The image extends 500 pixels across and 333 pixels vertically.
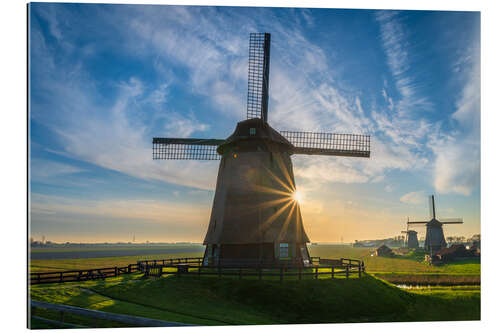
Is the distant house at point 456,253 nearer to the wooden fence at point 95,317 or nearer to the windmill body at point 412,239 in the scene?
the windmill body at point 412,239

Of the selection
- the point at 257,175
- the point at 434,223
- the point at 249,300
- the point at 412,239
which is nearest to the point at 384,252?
the point at 412,239

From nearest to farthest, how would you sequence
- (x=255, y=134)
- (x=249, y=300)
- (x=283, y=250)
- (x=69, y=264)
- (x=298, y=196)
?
(x=249, y=300), (x=283, y=250), (x=255, y=134), (x=298, y=196), (x=69, y=264)

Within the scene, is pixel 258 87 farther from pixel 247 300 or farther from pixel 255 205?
pixel 247 300

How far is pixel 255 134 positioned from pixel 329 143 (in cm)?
439

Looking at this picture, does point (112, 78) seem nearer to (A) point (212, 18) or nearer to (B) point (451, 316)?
(A) point (212, 18)

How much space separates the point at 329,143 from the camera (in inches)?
790

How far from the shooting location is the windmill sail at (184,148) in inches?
790

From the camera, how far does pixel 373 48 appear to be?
14.8 metres

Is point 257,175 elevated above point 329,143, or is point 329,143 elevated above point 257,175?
point 329,143

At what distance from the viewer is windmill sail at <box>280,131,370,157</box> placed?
65.1ft

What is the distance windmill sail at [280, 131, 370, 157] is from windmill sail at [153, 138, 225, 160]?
4122 mm

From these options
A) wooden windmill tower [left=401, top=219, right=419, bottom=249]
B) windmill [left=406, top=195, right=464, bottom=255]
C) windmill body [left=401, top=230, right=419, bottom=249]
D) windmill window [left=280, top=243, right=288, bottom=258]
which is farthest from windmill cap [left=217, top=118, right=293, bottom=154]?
windmill body [left=401, top=230, right=419, bottom=249]

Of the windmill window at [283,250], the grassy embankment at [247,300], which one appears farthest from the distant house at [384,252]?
the windmill window at [283,250]
